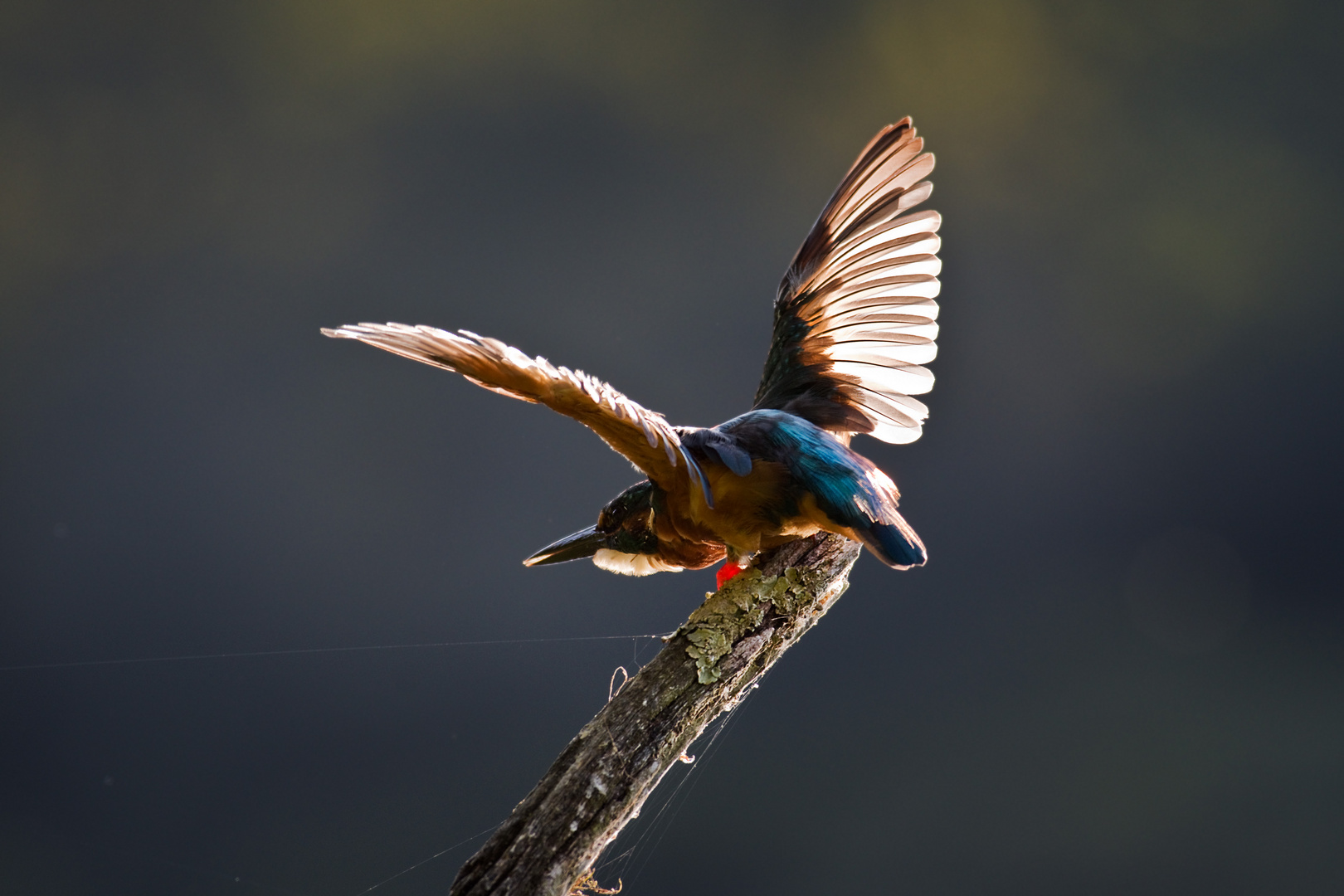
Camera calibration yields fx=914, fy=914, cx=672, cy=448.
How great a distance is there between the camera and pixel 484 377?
109 centimetres

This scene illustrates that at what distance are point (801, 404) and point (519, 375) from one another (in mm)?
748

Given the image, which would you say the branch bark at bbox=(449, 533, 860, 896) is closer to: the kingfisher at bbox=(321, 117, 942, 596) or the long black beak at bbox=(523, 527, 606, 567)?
the kingfisher at bbox=(321, 117, 942, 596)

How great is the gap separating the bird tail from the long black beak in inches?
18.6

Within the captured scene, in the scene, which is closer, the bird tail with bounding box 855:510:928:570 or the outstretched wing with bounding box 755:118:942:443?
the bird tail with bounding box 855:510:928:570

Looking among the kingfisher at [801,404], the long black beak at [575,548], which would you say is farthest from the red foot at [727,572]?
the long black beak at [575,548]

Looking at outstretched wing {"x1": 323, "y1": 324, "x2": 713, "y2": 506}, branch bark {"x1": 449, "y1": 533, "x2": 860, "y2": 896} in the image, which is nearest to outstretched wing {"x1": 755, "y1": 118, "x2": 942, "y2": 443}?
branch bark {"x1": 449, "y1": 533, "x2": 860, "y2": 896}

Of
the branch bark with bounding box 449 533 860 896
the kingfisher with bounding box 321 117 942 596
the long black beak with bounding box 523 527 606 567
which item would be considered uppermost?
the kingfisher with bounding box 321 117 942 596

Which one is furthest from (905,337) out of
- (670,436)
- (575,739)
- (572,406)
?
(575,739)

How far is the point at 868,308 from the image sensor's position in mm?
1748

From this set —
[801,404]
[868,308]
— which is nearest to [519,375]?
[801,404]

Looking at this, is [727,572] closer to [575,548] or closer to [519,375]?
[575,548]

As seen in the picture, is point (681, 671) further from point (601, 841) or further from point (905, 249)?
point (905, 249)

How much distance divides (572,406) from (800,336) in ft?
2.43

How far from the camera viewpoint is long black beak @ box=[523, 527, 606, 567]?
1.54 metres
